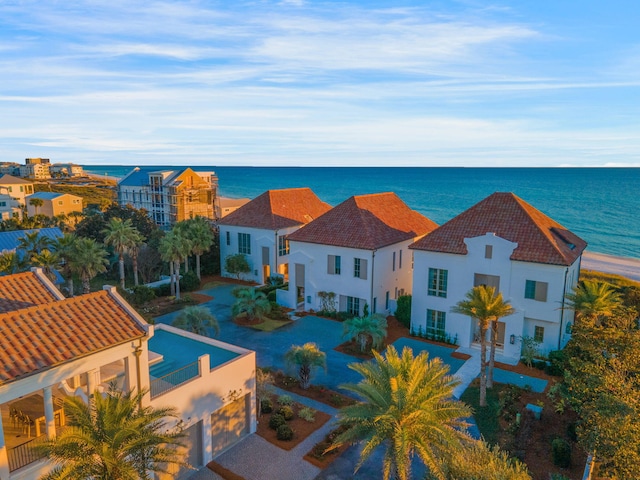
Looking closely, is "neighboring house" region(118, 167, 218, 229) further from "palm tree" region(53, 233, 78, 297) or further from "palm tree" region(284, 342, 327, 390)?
"palm tree" region(284, 342, 327, 390)

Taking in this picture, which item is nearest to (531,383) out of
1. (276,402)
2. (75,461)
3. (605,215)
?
(276,402)

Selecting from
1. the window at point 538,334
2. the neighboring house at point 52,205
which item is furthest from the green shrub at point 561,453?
the neighboring house at point 52,205

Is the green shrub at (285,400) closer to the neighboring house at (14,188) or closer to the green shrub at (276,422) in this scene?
the green shrub at (276,422)

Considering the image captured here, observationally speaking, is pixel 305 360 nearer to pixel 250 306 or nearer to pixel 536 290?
pixel 250 306

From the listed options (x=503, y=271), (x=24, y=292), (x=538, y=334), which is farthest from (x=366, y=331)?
(x=24, y=292)

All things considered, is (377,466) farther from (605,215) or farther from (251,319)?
(605,215)

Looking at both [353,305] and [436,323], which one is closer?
[436,323]
